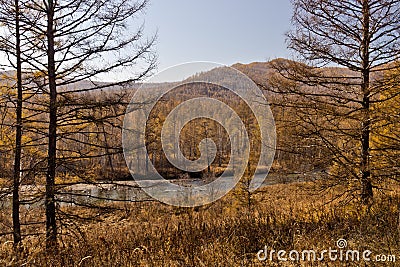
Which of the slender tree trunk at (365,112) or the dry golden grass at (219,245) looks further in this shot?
the slender tree trunk at (365,112)

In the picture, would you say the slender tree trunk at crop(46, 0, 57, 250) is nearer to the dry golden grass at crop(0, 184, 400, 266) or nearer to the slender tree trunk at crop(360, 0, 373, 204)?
the dry golden grass at crop(0, 184, 400, 266)

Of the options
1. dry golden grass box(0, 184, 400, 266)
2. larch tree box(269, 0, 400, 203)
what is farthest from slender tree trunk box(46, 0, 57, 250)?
larch tree box(269, 0, 400, 203)

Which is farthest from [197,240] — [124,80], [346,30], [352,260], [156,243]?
[346,30]

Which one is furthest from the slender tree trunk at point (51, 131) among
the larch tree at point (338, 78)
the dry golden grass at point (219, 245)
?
the larch tree at point (338, 78)

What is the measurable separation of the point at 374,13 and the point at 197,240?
618 cm

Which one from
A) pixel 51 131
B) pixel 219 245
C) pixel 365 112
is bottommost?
pixel 219 245

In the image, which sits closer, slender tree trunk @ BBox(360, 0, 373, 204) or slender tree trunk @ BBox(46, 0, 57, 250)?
slender tree trunk @ BBox(46, 0, 57, 250)

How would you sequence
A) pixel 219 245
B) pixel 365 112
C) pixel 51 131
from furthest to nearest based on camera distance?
pixel 365 112 → pixel 51 131 → pixel 219 245

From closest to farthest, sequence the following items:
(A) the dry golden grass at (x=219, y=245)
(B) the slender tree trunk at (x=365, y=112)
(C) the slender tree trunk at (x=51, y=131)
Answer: (A) the dry golden grass at (x=219, y=245), (C) the slender tree trunk at (x=51, y=131), (B) the slender tree trunk at (x=365, y=112)

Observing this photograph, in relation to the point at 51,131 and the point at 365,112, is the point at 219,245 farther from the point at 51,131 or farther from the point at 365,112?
the point at 365,112

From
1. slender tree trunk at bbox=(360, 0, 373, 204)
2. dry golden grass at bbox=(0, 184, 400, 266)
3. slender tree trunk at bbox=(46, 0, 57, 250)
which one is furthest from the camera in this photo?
slender tree trunk at bbox=(360, 0, 373, 204)

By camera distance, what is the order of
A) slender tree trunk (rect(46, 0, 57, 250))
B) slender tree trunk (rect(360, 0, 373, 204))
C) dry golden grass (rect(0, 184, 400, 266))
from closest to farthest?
1. dry golden grass (rect(0, 184, 400, 266))
2. slender tree trunk (rect(46, 0, 57, 250))
3. slender tree trunk (rect(360, 0, 373, 204))

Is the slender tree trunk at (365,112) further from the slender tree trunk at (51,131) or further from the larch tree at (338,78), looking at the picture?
the slender tree trunk at (51,131)

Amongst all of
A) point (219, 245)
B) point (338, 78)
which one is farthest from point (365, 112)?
point (219, 245)
